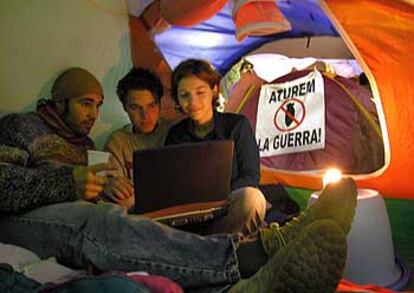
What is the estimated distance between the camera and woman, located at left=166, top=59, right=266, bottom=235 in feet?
4.38

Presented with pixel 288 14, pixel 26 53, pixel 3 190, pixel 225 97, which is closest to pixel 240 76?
pixel 225 97

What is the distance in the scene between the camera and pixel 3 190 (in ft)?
3.24

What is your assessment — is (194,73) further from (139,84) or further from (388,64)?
(388,64)

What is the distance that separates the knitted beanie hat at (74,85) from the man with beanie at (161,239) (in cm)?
28

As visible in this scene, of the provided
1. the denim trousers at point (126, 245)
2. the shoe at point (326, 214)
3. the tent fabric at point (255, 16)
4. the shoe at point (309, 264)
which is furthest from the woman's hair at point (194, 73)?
the shoe at point (309, 264)

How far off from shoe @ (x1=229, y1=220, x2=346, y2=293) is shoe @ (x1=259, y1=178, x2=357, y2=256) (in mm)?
43

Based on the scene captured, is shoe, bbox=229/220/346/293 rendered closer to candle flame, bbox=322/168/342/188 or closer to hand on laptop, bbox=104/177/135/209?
candle flame, bbox=322/168/342/188

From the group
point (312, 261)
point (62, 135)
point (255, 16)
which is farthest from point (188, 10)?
point (312, 261)

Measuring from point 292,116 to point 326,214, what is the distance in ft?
3.15

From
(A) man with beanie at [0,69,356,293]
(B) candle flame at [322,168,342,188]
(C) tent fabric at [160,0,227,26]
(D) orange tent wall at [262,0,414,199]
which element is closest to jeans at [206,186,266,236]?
(B) candle flame at [322,168,342,188]

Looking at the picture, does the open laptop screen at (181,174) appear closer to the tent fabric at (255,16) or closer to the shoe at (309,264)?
the shoe at (309,264)

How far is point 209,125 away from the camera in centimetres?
142

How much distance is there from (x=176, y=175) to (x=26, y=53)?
2.55ft

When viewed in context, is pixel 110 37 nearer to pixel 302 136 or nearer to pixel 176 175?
pixel 302 136
